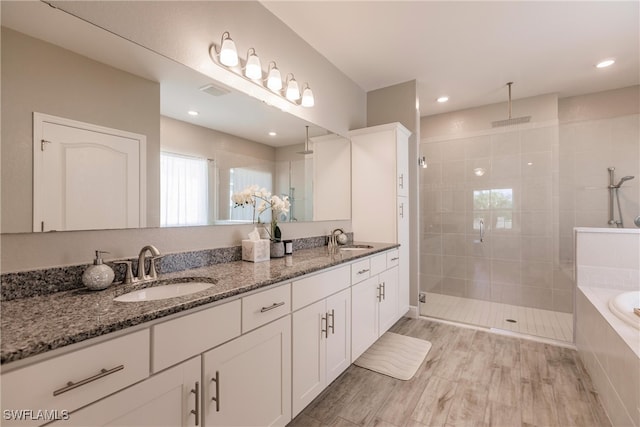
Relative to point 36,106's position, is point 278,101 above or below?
above

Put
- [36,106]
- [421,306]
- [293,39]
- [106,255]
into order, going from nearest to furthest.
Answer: [36,106], [106,255], [293,39], [421,306]

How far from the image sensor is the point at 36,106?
1049 mm

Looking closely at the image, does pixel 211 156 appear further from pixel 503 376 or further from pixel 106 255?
pixel 503 376

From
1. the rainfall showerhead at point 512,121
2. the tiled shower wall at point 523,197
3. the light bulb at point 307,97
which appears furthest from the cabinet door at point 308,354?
the rainfall showerhead at point 512,121

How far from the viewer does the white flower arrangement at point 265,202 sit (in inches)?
74.2

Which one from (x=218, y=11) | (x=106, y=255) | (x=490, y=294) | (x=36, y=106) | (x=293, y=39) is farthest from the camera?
(x=490, y=294)

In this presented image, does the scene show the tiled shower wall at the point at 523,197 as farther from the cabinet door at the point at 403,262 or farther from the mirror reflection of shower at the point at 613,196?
the cabinet door at the point at 403,262

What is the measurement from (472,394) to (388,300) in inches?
33.9

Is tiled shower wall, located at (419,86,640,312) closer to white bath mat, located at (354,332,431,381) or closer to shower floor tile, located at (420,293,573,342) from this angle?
shower floor tile, located at (420,293,573,342)

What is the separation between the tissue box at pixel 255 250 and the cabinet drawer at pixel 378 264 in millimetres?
863

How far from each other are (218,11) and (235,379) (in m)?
1.96

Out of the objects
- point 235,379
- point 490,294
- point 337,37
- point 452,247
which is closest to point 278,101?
point 337,37

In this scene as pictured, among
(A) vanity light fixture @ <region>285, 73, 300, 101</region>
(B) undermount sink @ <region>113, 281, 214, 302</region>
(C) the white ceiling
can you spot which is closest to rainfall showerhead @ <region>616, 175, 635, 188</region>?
(C) the white ceiling

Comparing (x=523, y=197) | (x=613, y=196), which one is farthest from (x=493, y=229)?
(x=613, y=196)
